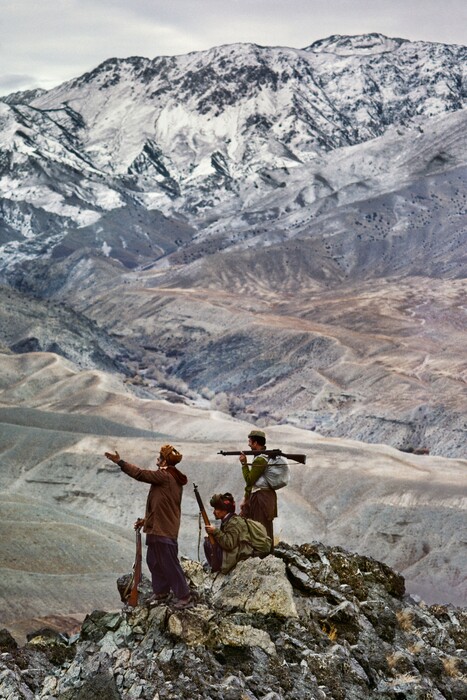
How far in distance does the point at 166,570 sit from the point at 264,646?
1.48 m

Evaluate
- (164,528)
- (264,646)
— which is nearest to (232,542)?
(164,528)

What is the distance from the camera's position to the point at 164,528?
13922mm

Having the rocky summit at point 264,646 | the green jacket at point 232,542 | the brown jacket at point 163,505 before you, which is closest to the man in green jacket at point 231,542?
the green jacket at point 232,542

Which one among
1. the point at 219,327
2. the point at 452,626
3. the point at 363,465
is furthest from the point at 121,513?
the point at 219,327

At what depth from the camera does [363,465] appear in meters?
69.2

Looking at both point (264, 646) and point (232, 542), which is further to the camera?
point (232, 542)

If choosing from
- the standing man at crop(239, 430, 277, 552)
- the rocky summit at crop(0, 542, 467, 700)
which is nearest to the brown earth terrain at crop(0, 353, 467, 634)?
the standing man at crop(239, 430, 277, 552)

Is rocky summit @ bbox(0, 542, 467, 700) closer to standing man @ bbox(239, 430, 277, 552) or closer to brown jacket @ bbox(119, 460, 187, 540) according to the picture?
standing man @ bbox(239, 430, 277, 552)

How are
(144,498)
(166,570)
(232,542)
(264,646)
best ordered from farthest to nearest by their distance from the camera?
1. (144,498)
2. (232,542)
3. (166,570)
4. (264,646)

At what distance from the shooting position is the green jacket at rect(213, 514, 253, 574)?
571 inches

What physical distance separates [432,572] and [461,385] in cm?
5685

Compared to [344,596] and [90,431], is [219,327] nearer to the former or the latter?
[90,431]

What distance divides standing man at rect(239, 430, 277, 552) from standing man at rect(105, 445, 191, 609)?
1588 mm

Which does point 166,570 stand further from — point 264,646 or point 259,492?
point 259,492
